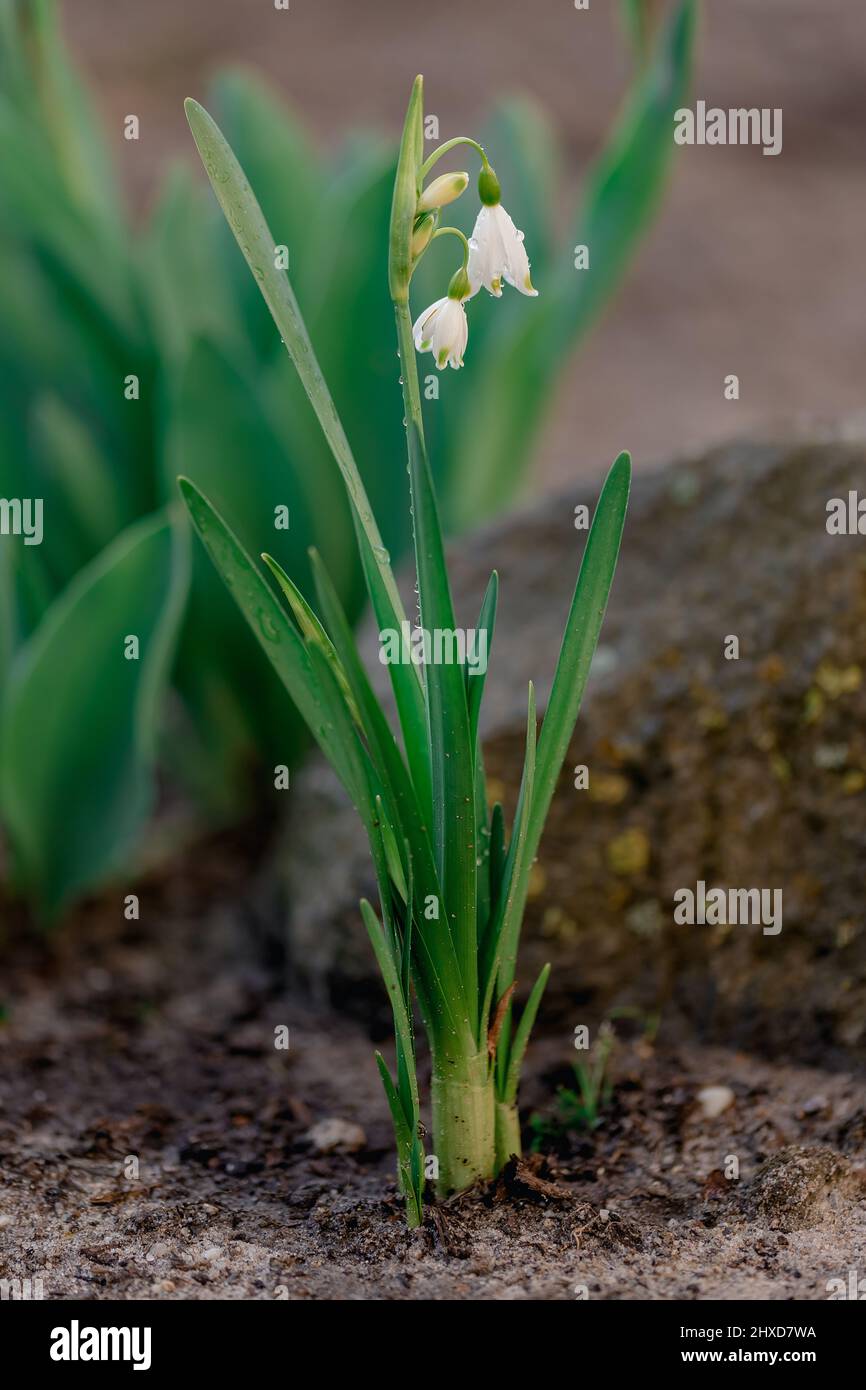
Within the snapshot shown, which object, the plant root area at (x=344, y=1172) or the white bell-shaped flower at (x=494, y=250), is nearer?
the white bell-shaped flower at (x=494, y=250)

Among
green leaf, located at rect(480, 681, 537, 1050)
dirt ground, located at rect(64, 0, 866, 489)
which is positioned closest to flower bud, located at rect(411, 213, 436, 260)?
green leaf, located at rect(480, 681, 537, 1050)

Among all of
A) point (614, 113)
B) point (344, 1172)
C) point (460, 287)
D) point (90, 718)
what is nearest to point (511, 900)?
point (344, 1172)

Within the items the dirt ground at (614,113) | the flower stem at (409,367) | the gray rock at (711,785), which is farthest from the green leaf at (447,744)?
the dirt ground at (614,113)

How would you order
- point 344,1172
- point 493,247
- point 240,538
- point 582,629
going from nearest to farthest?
point 493,247
point 582,629
point 344,1172
point 240,538

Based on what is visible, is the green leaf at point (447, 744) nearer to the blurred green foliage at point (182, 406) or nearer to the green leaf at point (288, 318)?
the green leaf at point (288, 318)

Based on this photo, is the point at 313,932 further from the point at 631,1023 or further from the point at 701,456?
the point at 701,456

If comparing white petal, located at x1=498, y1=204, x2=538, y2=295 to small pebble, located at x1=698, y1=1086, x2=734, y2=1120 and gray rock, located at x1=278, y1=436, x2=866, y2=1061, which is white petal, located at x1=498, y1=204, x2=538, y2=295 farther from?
small pebble, located at x1=698, y1=1086, x2=734, y2=1120

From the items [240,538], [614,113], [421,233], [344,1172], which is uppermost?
[614,113]

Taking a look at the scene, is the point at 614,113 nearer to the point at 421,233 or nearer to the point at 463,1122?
the point at 421,233
